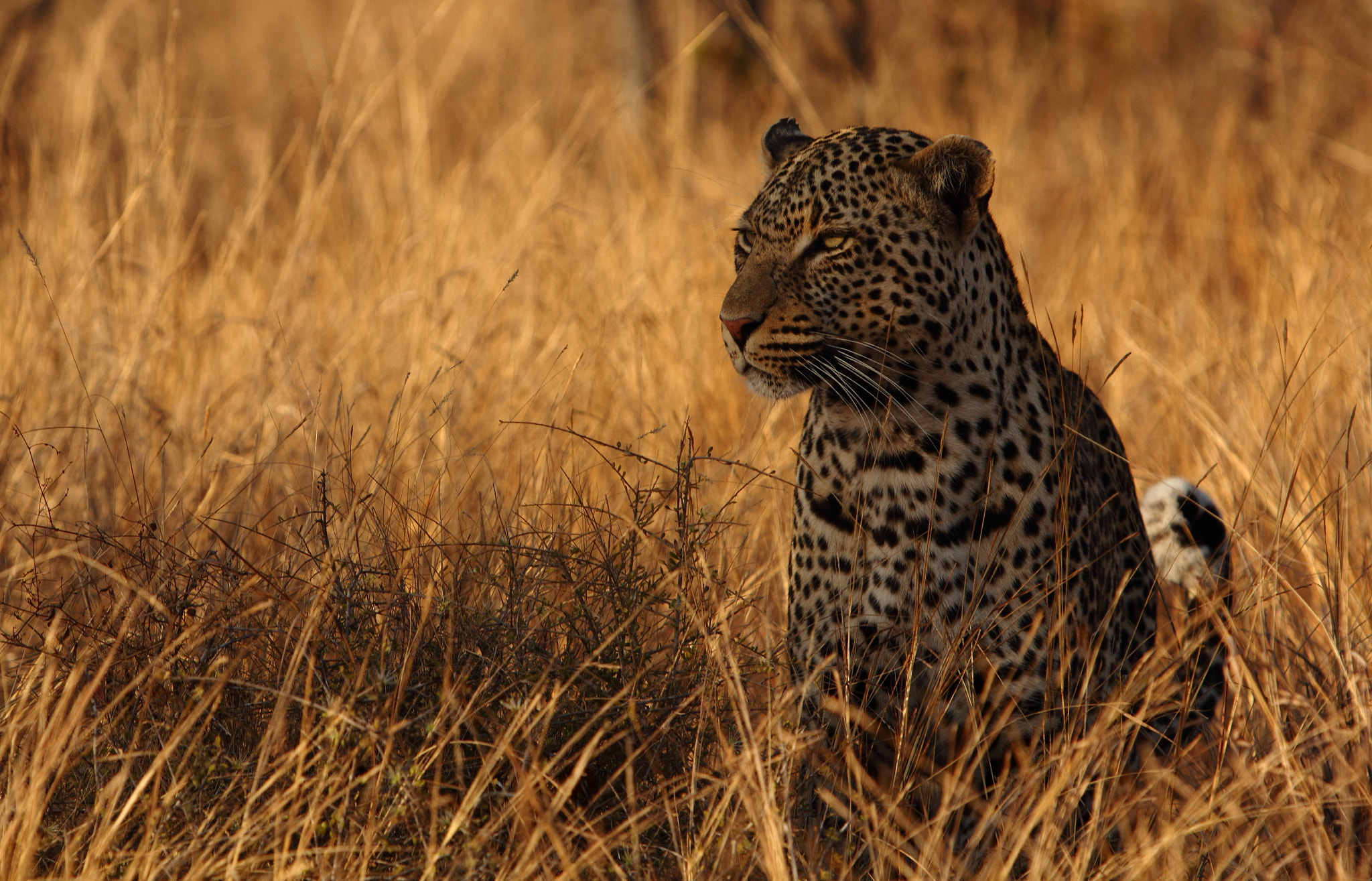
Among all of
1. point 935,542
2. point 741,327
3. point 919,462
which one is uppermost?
point 741,327

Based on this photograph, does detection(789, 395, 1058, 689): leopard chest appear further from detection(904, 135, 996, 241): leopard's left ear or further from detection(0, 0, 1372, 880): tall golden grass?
detection(904, 135, 996, 241): leopard's left ear

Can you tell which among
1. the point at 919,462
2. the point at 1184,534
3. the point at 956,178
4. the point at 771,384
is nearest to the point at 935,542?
the point at 919,462

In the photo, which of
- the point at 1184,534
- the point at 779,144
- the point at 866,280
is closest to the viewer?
the point at 866,280

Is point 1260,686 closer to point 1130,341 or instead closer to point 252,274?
point 1130,341

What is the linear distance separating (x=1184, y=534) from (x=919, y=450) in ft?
3.71

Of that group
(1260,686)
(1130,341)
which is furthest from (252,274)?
(1260,686)

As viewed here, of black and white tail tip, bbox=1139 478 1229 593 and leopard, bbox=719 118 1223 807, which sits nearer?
leopard, bbox=719 118 1223 807

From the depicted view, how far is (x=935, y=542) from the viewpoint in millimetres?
3104

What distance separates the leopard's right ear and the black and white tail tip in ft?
4.46

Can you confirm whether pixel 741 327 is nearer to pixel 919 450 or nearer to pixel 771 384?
pixel 771 384

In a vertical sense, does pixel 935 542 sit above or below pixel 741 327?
below

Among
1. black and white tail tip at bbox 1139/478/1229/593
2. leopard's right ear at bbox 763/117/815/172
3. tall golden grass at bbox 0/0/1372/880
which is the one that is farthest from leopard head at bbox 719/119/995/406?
black and white tail tip at bbox 1139/478/1229/593

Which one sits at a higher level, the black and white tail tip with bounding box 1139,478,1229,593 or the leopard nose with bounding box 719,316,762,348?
the leopard nose with bounding box 719,316,762,348

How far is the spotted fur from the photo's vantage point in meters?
3.03
